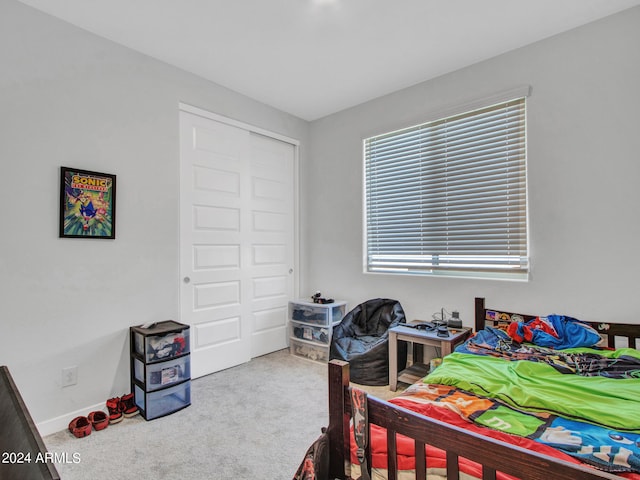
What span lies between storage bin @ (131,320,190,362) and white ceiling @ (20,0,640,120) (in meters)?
2.20

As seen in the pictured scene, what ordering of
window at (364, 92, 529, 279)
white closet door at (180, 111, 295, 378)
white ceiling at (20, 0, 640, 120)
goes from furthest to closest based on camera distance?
white closet door at (180, 111, 295, 378)
window at (364, 92, 529, 279)
white ceiling at (20, 0, 640, 120)

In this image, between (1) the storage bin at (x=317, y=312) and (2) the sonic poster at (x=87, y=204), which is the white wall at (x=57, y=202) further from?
(1) the storage bin at (x=317, y=312)

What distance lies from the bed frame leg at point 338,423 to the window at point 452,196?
216 cm

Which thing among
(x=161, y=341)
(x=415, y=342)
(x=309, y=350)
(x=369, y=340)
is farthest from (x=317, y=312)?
(x=161, y=341)

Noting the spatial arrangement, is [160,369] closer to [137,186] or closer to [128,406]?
[128,406]

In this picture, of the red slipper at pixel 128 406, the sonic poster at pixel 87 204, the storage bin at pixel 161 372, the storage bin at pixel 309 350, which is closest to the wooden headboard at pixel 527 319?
the storage bin at pixel 309 350

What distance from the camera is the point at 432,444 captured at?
0.92 metres

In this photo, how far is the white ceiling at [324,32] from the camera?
7.11ft

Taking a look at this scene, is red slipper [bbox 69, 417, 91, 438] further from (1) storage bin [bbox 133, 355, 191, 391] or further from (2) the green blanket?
(2) the green blanket

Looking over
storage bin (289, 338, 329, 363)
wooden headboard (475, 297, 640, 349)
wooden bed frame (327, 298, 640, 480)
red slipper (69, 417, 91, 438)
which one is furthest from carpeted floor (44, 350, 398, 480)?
wooden headboard (475, 297, 640, 349)

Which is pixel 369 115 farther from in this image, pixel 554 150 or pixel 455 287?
pixel 455 287

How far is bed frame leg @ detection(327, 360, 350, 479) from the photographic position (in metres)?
1.09

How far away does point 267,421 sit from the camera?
2.26 m

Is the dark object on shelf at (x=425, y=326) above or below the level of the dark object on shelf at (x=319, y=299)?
below
